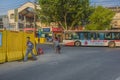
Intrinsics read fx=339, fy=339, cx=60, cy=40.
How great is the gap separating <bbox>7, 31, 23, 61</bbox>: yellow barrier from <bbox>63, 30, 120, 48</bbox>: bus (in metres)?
24.7

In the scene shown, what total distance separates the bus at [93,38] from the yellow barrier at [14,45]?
24.7 m

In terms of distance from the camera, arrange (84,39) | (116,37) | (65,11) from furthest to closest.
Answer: (65,11), (84,39), (116,37)

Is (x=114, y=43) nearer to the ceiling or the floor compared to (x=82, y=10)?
nearer to the floor

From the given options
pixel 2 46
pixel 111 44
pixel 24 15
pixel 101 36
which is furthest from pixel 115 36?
pixel 24 15

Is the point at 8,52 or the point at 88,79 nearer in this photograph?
the point at 88,79

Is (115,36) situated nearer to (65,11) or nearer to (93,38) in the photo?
(93,38)

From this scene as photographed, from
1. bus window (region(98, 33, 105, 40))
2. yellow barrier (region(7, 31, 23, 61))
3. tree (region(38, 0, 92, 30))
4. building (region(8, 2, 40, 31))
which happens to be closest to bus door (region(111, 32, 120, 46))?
bus window (region(98, 33, 105, 40))

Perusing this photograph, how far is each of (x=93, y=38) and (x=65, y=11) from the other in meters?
19.0

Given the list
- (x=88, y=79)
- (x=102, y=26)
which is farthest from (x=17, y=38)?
(x=102, y=26)

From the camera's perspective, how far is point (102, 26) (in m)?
70.2

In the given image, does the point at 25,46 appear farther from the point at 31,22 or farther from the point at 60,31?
the point at 31,22

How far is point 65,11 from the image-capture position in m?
65.9

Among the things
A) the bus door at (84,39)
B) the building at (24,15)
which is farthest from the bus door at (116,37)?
the building at (24,15)

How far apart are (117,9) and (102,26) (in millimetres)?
20511
